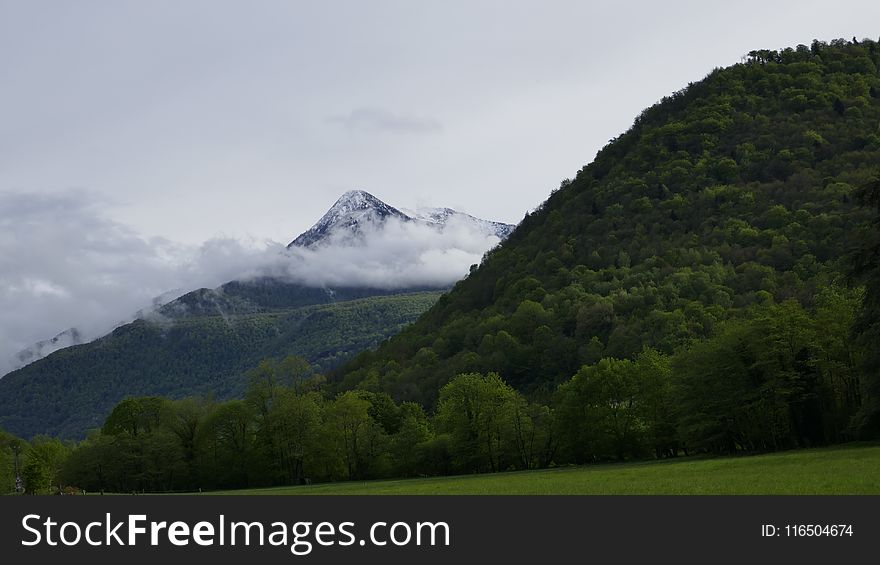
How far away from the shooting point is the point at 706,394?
79750 mm

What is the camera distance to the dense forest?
74562 mm

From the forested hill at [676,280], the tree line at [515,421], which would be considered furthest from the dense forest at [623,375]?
the forested hill at [676,280]

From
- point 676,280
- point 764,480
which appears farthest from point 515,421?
point 676,280

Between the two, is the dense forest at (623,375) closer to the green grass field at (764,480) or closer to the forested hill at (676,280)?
the forested hill at (676,280)

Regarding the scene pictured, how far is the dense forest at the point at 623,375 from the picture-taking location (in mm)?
74562

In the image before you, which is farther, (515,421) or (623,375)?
(623,375)

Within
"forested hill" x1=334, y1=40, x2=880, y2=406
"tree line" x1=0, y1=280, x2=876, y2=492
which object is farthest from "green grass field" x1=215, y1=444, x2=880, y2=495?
"forested hill" x1=334, y1=40, x2=880, y2=406

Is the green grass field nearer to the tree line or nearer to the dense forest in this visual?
A: the dense forest

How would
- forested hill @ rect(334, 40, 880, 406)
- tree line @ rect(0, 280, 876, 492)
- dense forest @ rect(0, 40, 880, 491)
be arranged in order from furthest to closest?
1. forested hill @ rect(334, 40, 880, 406)
2. dense forest @ rect(0, 40, 880, 491)
3. tree line @ rect(0, 280, 876, 492)

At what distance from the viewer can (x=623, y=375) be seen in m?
96.1

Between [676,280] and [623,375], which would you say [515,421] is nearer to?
[623,375]
